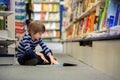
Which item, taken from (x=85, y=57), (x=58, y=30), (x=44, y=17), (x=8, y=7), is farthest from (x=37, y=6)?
(x=85, y=57)

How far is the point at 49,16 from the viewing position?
11.3 metres

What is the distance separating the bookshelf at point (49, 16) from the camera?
11211 mm

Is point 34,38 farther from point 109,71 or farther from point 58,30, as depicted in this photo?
point 58,30

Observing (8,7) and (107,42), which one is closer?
(107,42)

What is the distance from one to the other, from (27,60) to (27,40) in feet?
0.75

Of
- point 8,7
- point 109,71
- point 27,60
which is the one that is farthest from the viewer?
point 8,7

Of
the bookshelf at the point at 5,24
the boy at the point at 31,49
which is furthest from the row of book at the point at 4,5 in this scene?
the boy at the point at 31,49

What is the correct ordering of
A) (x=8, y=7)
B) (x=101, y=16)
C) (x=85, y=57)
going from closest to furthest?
(x=101, y=16) → (x=85, y=57) → (x=8, y=7)

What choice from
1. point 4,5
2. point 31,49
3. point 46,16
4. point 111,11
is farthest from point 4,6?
point 46,16

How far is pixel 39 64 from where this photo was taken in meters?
3.43

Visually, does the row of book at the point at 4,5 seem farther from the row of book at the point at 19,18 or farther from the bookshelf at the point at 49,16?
the bookshelf at the point at 49,16

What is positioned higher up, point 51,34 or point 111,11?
point 111,11

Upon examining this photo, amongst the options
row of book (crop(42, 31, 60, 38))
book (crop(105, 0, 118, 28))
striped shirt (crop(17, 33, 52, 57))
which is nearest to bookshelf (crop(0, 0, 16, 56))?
striped shirt (crop(17, 33, 52, 57))

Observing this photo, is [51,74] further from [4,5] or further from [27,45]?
[4,5]
